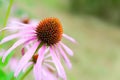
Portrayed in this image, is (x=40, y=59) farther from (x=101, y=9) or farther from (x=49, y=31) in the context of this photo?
(x=101, y=9)

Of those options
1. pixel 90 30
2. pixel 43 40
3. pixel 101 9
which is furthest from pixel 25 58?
pixel 101 9

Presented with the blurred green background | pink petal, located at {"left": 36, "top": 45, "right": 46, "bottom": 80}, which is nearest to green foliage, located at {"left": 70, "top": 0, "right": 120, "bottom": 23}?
the blurred green background

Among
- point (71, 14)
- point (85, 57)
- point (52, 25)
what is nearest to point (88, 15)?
point (71, 14)

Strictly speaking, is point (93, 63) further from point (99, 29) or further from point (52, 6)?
point (52, 6)

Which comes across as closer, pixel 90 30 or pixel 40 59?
pixel 40 59

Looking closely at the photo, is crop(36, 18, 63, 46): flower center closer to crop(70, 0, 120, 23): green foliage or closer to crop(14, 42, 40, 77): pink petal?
crop(14, 42, 40, 77): pink petal
